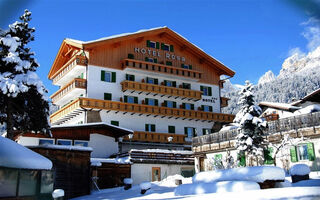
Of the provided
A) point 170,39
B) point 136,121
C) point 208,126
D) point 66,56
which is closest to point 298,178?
point 136,121

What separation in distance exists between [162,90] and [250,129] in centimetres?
1890

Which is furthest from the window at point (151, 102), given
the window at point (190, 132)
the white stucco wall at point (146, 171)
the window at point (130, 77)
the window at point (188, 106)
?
the white stucco wall at point (146, 171)

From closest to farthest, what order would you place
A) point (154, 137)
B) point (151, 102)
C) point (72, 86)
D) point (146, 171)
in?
point (146, 171) < point (154, 137) < point (72, 86) < point (151, 102)

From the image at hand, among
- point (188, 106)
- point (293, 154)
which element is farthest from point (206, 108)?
point (293, 154)

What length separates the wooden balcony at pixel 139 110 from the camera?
125 feet

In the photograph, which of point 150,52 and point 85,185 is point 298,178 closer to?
point 85,185

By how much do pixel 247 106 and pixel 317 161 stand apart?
237 inches

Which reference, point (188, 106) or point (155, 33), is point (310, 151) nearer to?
point (188, 106)

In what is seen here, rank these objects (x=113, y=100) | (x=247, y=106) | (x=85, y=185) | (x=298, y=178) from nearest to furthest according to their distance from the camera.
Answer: (x=298, y=178) < (x=85, y=185) < (x=247, y=106) < (x=113, y=100)

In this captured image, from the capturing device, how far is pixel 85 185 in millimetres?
23141

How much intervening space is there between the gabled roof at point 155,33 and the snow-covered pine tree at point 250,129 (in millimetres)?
20732

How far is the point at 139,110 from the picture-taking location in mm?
40781

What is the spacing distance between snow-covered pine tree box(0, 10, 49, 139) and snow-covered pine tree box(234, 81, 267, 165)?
44.8 feet

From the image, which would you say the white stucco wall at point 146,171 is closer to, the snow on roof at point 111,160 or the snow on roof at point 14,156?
the snow on roof at point 111,160
